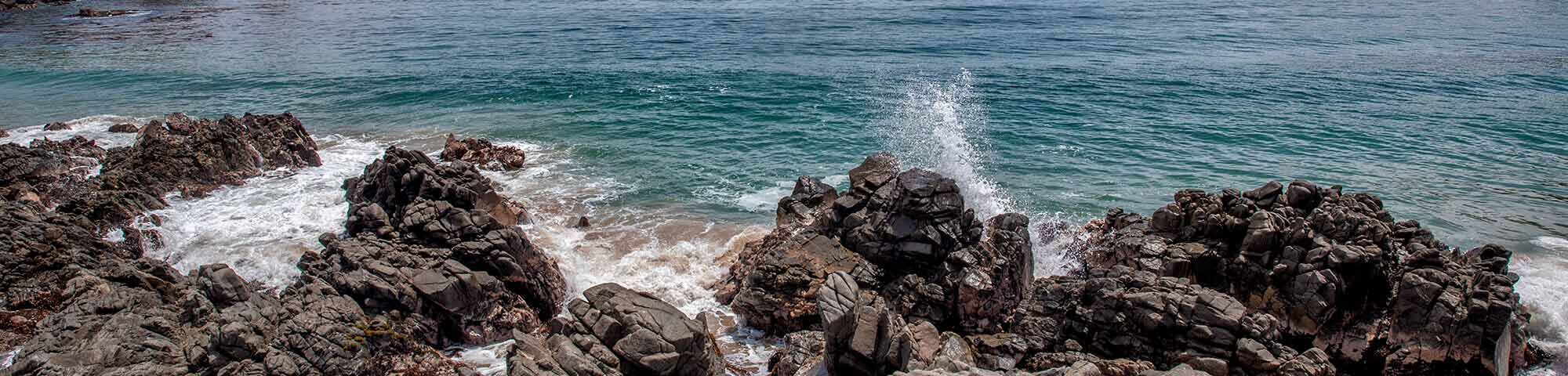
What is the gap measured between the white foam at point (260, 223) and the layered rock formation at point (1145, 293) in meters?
13.5

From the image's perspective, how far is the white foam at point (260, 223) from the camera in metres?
22.6

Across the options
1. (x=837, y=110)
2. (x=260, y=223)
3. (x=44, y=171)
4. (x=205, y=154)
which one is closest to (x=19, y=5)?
(x=44, y=171)

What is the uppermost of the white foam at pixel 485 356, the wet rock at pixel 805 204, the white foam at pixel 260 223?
the wet rock at pixel 805 204

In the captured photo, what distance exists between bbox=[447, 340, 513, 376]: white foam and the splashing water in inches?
589

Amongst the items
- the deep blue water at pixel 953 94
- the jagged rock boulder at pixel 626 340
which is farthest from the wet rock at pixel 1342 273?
the jagged rock boulder at pixel 626 340

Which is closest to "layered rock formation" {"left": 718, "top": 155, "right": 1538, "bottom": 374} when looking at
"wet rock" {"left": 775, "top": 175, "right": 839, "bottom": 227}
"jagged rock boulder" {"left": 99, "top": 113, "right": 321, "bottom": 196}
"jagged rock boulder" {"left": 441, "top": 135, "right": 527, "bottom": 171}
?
"wet rock" {"left": 775, "top": 175, "right": 839, "bottom": 227}

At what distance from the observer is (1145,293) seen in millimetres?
16359

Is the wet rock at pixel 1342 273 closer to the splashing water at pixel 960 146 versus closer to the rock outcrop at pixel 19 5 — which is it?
the splashing water at pixel 960 146

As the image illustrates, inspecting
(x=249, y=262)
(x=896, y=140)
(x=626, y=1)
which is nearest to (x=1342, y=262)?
(x=896, y=140)

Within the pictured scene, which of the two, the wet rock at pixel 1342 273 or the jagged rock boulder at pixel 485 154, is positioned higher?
the wet rock at pixel 1342 273

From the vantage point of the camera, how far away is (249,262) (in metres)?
22.5

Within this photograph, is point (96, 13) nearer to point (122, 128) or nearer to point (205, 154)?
point (122, 128)

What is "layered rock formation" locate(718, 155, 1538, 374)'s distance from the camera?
15.3 m

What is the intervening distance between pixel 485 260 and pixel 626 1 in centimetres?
9769
